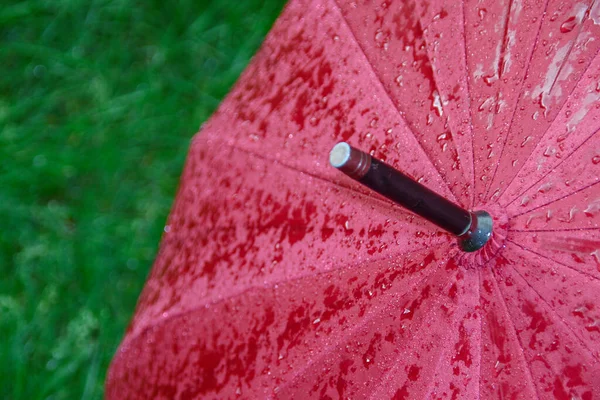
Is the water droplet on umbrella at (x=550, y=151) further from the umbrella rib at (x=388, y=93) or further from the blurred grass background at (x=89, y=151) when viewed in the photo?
the blurred grass background at (x=89, y=151)

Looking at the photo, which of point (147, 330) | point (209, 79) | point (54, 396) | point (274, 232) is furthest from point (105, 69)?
point (274, 232)

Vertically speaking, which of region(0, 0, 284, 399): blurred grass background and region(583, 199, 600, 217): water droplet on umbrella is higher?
region(583, 199, 600, 217): water droplet on umbrella

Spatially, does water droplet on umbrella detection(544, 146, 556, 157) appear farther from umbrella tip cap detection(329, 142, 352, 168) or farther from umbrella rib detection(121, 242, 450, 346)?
umbrella tip cap detection(329, 142, 352, 168)

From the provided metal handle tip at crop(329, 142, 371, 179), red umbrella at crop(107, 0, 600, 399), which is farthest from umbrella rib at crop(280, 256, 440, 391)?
metal handle tip at crop(329, 142, 371, 179)

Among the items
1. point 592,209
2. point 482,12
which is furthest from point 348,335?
point 482,12

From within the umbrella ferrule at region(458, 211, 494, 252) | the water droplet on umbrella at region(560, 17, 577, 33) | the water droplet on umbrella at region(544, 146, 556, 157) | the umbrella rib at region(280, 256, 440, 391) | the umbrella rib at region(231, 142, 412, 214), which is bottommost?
the umbrella rib at region(280, 256, 440, 391)

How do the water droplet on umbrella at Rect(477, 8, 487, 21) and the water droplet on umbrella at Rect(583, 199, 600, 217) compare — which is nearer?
the water droplet on umbrella at Rect(583, 199, 600, 217)

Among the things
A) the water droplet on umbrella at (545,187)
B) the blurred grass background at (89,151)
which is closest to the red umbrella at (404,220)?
the water droplet on umbrella at (545,187)

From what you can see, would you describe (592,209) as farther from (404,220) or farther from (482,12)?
(482,12)
